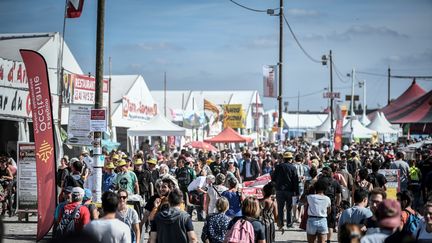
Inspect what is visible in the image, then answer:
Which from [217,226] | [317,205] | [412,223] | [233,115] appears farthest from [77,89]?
[412,223]

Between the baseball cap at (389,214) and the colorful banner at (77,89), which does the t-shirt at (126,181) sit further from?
the colorful banner at (77,89)

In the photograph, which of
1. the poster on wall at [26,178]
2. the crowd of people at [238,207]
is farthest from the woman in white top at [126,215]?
the poster on wall at [26,178]

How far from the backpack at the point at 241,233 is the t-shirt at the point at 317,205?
3360 mm

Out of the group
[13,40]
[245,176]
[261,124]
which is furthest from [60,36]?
[261,124]

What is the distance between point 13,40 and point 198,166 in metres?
17.0

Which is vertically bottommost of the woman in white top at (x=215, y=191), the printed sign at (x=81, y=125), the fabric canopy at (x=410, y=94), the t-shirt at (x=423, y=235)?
the woman in white top at (x=215, y=191)

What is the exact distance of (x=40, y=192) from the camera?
1409 centimetres

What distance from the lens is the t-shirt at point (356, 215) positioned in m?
9.37

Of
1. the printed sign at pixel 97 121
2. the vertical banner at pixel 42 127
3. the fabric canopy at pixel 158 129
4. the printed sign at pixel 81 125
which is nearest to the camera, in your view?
the vertical banner at pixel 42 127

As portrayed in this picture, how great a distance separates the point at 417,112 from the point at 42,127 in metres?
25.0

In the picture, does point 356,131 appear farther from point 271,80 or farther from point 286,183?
point 286,183

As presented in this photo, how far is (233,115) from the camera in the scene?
49.0 m

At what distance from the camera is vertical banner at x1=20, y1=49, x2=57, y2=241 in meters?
13.9

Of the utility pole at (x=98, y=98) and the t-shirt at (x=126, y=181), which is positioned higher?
the utility pole at (x=98, y=98)
